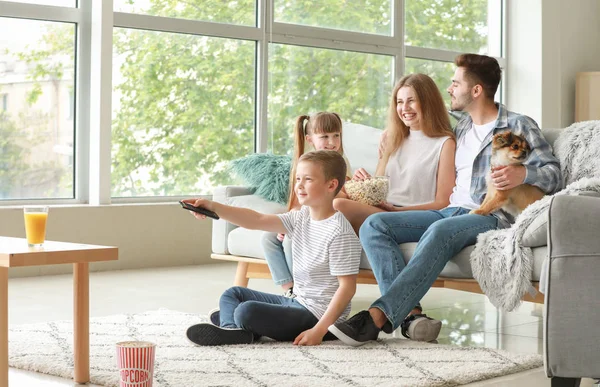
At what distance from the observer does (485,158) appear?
10.3 ft

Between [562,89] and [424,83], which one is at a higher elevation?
[562,89]

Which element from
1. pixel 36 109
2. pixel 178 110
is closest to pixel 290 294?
pixel 36 109

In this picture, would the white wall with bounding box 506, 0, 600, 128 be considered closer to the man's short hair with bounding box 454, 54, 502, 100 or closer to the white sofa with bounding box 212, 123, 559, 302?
the white sofa with bounding box 212, 123, 559, 302

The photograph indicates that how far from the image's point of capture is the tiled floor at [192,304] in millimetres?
3055

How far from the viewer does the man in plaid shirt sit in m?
2.85

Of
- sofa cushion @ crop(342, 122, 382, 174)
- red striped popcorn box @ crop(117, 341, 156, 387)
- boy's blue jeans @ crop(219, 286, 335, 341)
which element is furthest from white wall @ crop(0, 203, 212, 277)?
red striped popcorn box @ crop(117, 341, 156, 387)

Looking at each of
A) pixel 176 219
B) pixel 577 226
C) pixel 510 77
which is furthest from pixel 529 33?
pixel 577 226

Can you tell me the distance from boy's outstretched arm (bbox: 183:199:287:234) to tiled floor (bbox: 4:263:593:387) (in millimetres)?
637

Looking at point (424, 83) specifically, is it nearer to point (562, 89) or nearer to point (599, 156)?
point (599, 156)

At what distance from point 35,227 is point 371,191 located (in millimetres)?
1318

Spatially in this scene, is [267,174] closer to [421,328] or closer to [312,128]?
[312,128]

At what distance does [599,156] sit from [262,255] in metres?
1.31

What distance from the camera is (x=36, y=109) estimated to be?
5312 millimetres

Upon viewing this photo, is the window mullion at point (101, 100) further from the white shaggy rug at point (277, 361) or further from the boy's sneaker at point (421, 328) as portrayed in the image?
the boy's sneaker at point (421, 328)
